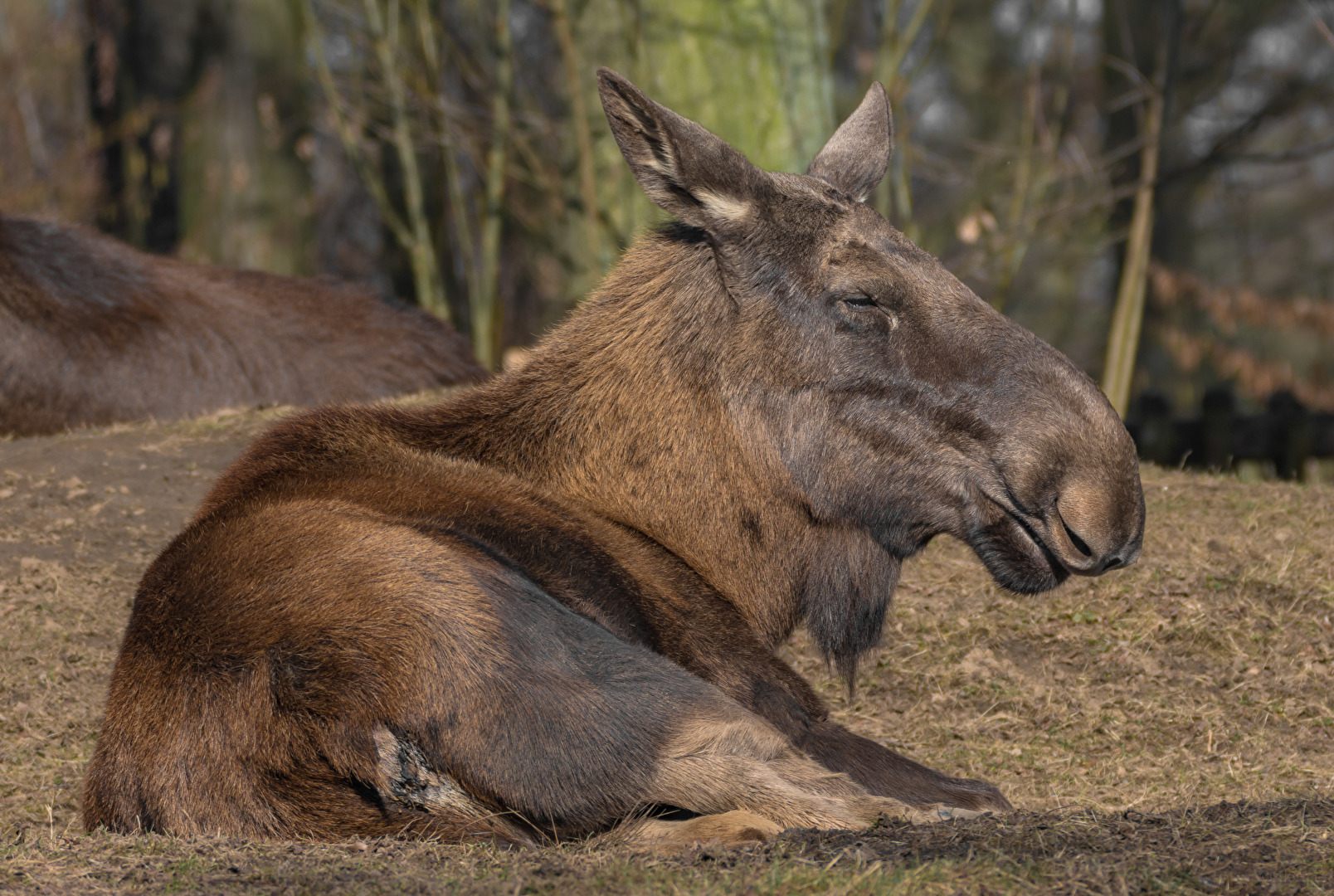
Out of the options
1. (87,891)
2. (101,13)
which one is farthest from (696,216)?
(101,13)

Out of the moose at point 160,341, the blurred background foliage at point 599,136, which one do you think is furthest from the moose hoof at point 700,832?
the moose at point 160,341

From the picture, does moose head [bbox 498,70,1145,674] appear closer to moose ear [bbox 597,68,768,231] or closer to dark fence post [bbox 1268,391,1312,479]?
moose ear [bbox 597,68,768,231]

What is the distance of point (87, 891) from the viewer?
238 cm

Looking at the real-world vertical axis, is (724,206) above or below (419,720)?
above

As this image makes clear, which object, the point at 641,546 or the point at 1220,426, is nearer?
the point at 641,546

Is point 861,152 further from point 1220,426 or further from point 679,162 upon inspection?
point 1220,426

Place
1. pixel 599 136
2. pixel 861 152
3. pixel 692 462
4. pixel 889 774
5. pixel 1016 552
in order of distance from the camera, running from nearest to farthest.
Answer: pixel 889 774, pixel 1016 552, pixel 692 462, pixel 861 152, pixel 599 136

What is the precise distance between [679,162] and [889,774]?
1721 mm

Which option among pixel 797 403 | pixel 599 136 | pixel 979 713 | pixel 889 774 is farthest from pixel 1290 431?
pixel 889 774

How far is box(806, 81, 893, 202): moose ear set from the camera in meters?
4.32

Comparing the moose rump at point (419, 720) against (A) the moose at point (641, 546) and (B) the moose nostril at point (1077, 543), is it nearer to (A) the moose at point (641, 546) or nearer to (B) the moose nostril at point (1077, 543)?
(A) the moose at point (641, 546)

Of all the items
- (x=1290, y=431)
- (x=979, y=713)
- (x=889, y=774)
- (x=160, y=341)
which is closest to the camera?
(x=889, y=774)

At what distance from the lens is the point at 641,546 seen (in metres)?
3.62

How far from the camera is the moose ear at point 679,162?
3.57 m
